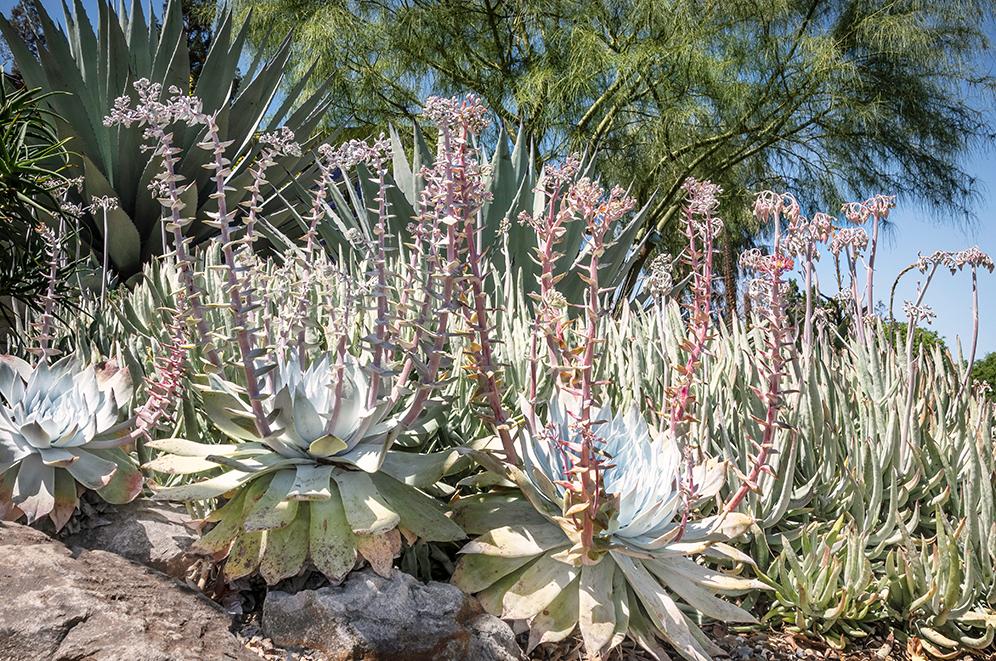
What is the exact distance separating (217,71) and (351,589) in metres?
4.51

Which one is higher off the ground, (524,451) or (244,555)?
(524,451)

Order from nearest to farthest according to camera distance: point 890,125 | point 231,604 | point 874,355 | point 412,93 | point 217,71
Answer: point 231,604 < point 874,355 < point 217,71 < point 890,125 < point 412,93

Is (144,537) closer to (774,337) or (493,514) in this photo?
(493,514)

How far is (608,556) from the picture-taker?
1821mm

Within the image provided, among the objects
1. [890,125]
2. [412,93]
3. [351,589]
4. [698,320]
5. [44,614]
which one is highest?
[890,125]

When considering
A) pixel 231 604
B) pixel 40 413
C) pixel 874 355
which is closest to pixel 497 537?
pixel 231 604

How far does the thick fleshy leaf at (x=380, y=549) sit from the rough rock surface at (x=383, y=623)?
4 centimetres

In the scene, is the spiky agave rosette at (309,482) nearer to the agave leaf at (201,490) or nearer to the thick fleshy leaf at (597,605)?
the agave leaf at (201,490)

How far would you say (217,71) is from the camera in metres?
5.36

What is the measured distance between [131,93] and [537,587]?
3789 millimetres

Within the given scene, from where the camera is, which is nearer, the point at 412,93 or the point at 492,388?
the point at 492,388

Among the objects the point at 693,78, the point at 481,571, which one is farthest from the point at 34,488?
the point at 693,78

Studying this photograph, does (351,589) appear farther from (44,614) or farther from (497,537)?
(44,614)

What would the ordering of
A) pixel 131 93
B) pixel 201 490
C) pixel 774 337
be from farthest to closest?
pixel 131 93, pixel 201 490, pixel 774 337
